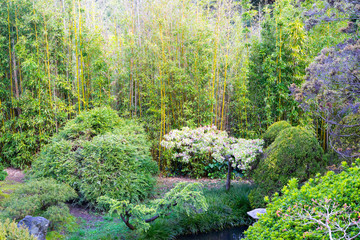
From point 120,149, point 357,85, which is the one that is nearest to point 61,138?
point 120,149

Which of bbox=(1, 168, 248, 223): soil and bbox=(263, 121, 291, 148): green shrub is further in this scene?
bbox=(263, 121, 291, 148): green shrub

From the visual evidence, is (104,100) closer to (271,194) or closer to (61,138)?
(61,138)

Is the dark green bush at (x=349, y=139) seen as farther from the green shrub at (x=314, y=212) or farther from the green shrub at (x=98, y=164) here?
the green shrub at (x=98, y=164)

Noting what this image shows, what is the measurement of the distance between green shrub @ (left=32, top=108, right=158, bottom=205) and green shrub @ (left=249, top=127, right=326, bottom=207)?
154 cm

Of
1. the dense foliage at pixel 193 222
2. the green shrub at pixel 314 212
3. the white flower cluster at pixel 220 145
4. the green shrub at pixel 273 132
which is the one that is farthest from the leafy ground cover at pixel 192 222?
the green shrub at pixel 314 212

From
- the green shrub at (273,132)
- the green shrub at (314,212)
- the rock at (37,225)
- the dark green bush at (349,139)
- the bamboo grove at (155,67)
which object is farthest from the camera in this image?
the bamboo grove at (155,67)

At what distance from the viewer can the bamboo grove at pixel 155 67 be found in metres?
5.03

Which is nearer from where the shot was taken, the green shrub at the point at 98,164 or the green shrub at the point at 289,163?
the green shrub at the point at 289,163

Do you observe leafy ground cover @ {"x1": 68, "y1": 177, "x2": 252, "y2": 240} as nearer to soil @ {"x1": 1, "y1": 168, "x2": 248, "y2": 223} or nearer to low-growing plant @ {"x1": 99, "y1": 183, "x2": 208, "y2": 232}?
soil @ {"x1": 1, "y1": 168, "x2": 248, "y2": 223}

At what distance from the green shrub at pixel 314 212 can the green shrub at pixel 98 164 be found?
215 cm

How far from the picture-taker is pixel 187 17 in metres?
5.48

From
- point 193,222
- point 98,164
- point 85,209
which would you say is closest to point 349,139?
point 193,222

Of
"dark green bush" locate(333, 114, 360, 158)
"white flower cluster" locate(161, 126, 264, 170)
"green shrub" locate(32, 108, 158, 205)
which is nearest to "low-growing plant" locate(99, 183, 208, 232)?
"green shrub" locate(32, 108, 158, 205)

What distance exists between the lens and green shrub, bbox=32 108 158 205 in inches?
148
